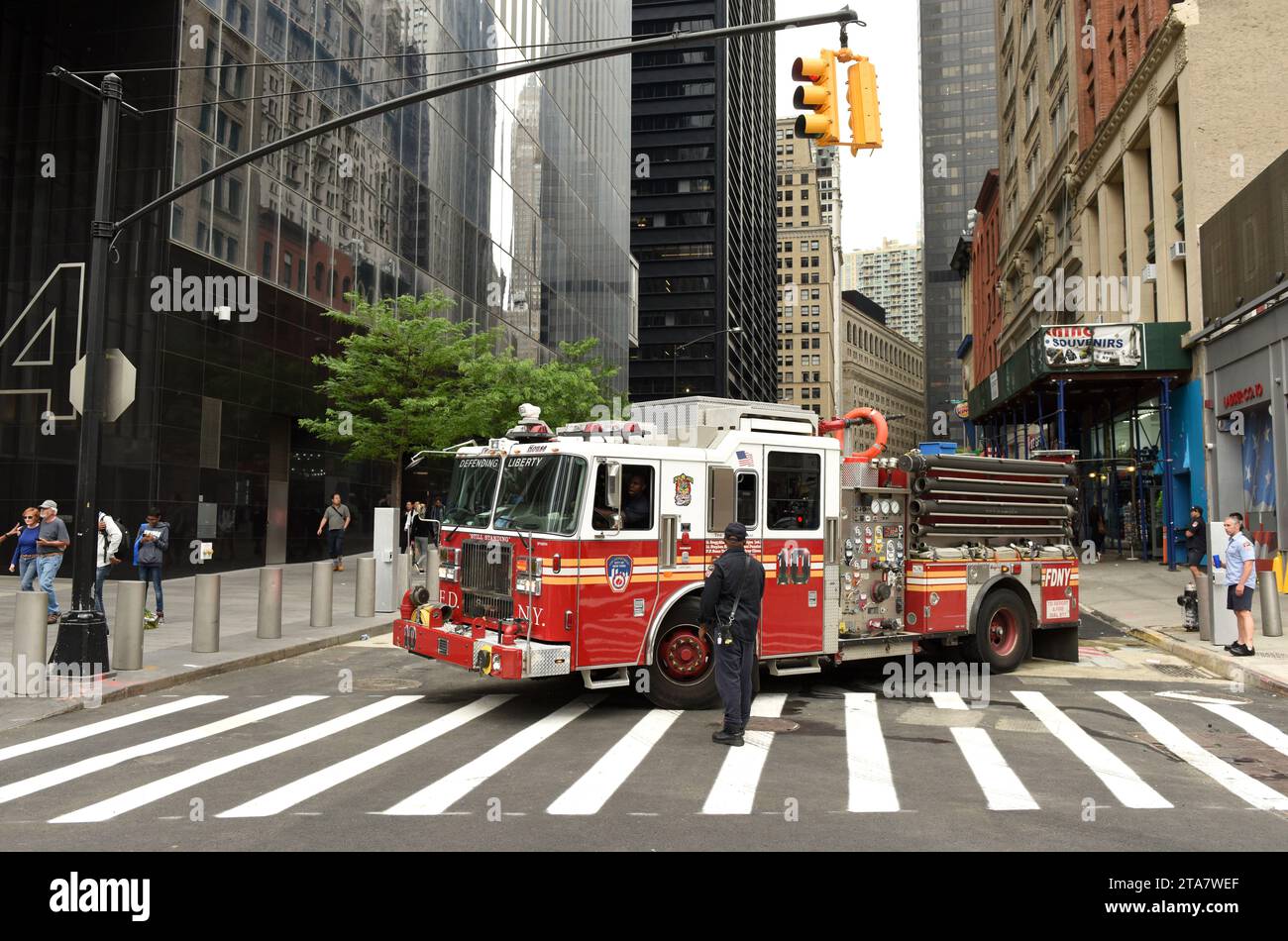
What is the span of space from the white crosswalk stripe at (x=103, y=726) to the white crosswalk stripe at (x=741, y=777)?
5746mm

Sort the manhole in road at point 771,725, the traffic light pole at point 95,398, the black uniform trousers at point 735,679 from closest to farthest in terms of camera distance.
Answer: the black uniform trousers at point 735,679, the manhole in road at point 771,725, the traffic light pole at point 95,398

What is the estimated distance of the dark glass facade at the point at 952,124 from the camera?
17788 centimetres

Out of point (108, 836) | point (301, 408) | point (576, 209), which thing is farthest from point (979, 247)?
point (108, 836)

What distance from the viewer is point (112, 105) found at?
11125mm

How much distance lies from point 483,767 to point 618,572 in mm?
2340

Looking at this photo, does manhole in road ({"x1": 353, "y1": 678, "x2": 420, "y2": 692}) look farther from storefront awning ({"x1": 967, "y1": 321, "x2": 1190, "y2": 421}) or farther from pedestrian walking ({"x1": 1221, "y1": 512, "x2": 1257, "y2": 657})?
storefront awning ({"x1": 967, "y1": 321, "x2": 1190, "y2": 421})

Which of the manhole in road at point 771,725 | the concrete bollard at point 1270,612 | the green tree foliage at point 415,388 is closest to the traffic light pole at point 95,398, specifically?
the manhole in road at point 771,725

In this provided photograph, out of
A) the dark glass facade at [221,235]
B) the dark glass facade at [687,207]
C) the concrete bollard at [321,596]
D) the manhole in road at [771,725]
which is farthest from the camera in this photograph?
the dark glass facade at [687,207]

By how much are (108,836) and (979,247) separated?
74.3 m

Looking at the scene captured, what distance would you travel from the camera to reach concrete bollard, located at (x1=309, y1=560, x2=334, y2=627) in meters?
15.3

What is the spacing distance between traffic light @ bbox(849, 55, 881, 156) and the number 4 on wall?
67.2ft

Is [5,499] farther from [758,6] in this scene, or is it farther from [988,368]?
[758,6]

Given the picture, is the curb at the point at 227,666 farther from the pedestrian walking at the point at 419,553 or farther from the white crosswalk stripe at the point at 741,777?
the white crosswalk stripe at the point at 741,777

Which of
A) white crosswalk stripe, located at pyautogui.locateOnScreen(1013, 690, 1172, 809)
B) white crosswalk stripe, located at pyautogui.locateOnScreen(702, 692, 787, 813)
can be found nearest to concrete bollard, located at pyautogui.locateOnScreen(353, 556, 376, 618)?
white crosswalk stripe, located at pyautogui.locateOnScreen(702, 692, 787, 813)
